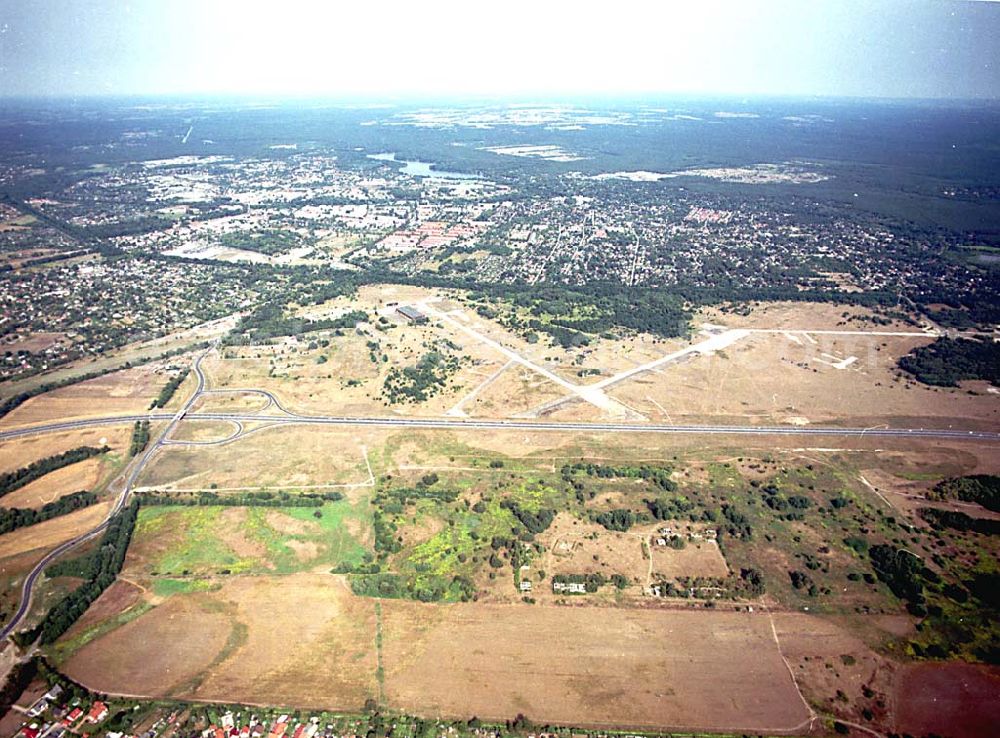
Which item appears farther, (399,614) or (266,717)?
(399,614)

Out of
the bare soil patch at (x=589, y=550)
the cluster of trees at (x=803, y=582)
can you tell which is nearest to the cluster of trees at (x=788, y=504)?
the cluster of trees at (x=803, y=582)

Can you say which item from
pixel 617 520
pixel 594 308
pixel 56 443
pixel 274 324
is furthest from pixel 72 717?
pixel 594 308

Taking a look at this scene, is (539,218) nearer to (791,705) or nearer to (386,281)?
(386,281)

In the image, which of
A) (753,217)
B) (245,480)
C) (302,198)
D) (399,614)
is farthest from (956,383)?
(302,198)

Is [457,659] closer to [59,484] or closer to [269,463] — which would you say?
[269,463]

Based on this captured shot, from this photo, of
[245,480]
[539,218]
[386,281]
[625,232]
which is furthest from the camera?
Answer: [539,218]

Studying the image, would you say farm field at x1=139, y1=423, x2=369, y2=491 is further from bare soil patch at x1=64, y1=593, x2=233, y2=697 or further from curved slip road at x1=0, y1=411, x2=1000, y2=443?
bare soil patch at x1=64, y1=593, x2=233, y2=697
